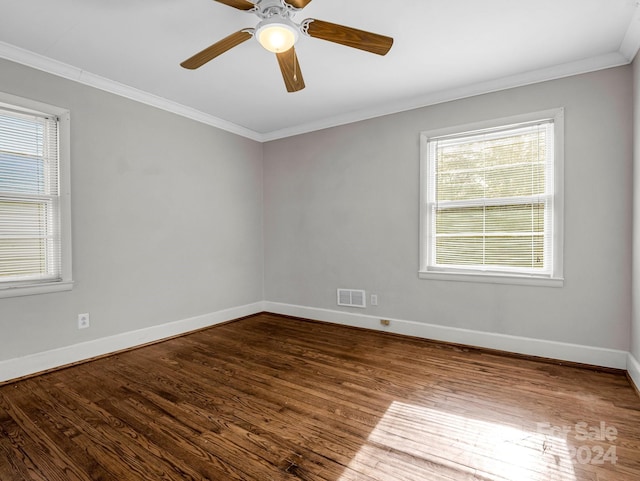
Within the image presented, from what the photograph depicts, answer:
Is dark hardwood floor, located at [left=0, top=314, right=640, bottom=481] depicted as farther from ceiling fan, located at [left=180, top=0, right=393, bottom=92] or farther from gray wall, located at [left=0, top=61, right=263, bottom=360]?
ceiling fan, located at [left=180, top=0, right=393, bottom=92]

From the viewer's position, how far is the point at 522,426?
1936 mm

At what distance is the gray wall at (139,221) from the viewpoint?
280cm

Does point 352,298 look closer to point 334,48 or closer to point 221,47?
point 334,48

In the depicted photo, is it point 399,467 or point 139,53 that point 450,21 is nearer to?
point 139,53

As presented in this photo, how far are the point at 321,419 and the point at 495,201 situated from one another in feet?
8.41

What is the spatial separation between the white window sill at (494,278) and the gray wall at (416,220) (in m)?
0.05

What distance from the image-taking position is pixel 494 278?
127 inches

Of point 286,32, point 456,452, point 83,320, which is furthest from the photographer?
point 83,320

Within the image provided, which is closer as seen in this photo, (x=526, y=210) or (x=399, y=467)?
(x=399, y=467)

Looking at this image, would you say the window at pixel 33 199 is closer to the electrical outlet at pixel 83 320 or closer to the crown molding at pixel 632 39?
the electrical outlet at pixel 83 320

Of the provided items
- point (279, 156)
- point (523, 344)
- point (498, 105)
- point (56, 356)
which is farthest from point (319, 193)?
point (56, 356)

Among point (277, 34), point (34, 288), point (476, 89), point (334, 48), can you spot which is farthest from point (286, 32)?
point (34, 288)

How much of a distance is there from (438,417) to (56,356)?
9.96 feet

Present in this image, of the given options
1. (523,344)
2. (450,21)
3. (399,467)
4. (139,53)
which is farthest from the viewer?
(523,344)
